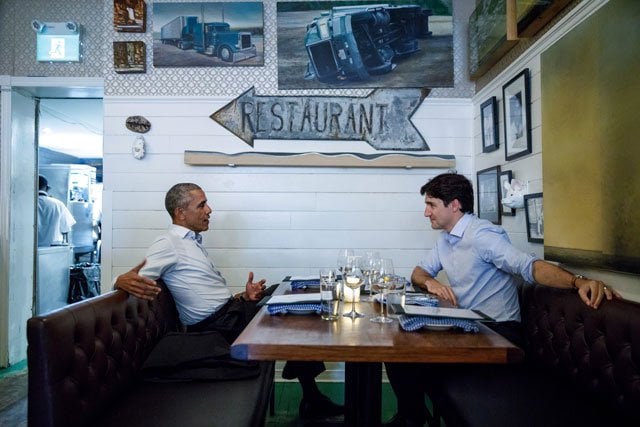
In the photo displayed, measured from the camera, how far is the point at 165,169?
3332mm

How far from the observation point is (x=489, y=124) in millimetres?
3031

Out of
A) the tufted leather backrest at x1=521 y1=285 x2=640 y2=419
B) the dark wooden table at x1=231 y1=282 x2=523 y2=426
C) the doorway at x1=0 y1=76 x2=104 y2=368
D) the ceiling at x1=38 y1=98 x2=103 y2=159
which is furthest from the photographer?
the ceiling at x1=38 y1=98 x2=103 y2=159

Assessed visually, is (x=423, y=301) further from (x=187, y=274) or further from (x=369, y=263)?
(x=187, y=274)

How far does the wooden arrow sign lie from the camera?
132 inches

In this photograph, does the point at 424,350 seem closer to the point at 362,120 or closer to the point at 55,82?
the point at 362,120

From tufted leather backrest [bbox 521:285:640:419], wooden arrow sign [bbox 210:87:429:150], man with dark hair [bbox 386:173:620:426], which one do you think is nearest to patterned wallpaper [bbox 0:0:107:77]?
wooden arrow sign [bbox 210:87:429:150]

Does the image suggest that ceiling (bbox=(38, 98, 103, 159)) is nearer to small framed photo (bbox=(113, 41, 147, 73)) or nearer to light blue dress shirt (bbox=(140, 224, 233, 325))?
small framed photo (bbox=(113, 41, 147, 73))

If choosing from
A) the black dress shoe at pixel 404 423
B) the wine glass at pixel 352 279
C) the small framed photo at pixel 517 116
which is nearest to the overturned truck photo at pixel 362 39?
the small framed photo at pixel 517 116

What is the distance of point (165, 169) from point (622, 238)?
2833mm

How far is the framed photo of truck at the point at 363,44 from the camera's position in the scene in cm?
333

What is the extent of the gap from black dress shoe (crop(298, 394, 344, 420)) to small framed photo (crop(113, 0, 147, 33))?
2.87 metres

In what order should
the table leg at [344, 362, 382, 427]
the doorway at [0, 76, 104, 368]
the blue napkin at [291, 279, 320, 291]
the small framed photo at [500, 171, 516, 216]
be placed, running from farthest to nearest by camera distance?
the doorway at [0, 76, 104, 368]
the small framed photo at [500, 171, 516, 216]
the blue napkin at [291, 279, 320, 291]
the table leg at [344, 362, 382, 427]

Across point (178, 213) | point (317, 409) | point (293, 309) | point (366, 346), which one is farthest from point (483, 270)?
point (178, 213)

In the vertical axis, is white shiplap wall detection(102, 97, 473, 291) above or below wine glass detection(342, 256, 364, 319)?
above
